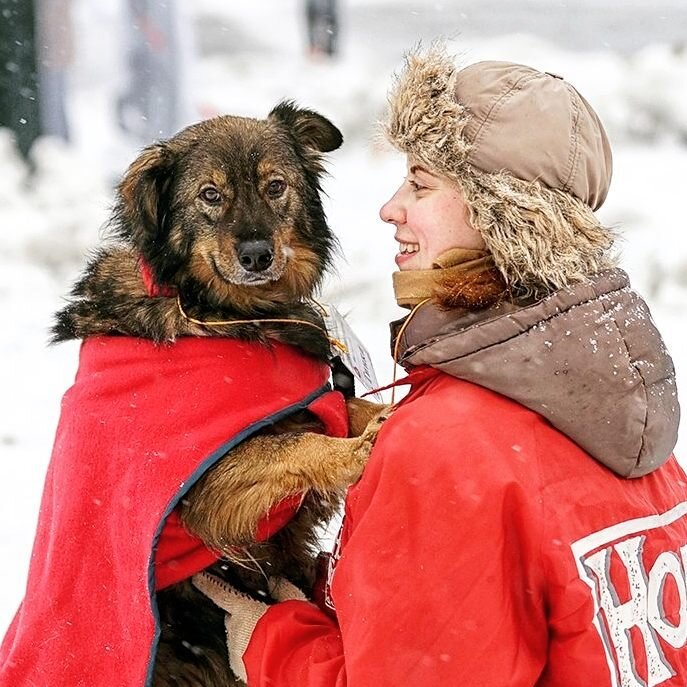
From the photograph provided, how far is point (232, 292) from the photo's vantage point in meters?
2.67

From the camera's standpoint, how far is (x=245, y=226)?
2807mm

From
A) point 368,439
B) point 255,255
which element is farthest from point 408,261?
point 255,255

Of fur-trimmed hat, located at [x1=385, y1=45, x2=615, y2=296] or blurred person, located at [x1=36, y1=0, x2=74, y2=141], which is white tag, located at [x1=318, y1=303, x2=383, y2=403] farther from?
blurred person, located at [x1=36, y1=0, x2=74, y2=141]

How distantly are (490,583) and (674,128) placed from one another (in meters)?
7.94

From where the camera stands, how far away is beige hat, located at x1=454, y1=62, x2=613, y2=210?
1.68 m

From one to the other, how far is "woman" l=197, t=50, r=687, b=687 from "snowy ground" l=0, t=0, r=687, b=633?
4362 millimetres

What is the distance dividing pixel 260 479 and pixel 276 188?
3.06 ft

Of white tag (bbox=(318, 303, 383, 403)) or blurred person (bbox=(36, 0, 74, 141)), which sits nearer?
white tag (bbox=(318, 303, 383, 403))

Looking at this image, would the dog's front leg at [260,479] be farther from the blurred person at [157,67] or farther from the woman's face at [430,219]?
the blurred person at [157,67]

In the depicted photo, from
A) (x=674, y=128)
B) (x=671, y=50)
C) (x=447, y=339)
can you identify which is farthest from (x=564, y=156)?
(x=671, y=50)

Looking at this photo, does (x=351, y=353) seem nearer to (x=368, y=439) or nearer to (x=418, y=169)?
(x=368, y=439)

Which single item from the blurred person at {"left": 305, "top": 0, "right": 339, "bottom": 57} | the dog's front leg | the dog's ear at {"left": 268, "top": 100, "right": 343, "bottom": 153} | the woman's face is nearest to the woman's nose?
the woman's face

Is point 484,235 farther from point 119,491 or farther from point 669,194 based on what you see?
point 669,194

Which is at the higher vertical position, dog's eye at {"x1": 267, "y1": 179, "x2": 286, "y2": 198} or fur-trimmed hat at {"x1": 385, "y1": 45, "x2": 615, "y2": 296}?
dog's eye at {"x1": 267, "y1": 179, "x2": 286, "y2": 198}
